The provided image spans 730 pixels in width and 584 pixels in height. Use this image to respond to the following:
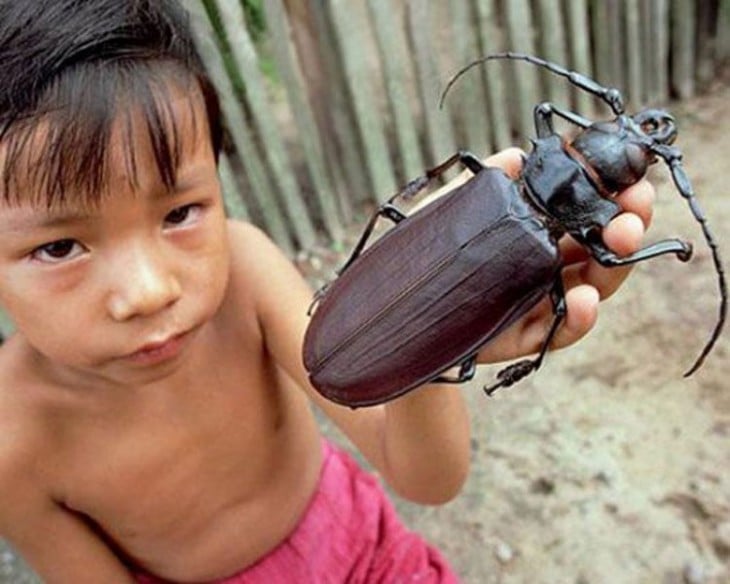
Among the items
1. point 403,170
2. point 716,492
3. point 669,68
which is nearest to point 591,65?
point 669,68

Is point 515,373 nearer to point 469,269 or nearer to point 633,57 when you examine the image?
point 469,269

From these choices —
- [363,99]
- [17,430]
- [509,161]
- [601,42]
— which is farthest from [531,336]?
[601,42]

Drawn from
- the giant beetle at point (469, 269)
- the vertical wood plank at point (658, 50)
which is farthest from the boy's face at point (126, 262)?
the vertical wood plank at point (658, 50)

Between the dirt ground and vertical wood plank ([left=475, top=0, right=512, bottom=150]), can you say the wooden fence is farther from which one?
the dirt ground

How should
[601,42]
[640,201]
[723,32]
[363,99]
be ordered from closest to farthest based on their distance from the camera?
1. [640,201]
2. [363,99]
3. [601,42]
4. [723,32]

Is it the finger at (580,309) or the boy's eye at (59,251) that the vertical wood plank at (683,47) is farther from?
the boy's eye at (59,251)

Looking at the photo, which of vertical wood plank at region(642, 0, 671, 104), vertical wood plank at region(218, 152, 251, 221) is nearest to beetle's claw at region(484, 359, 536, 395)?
vertical wood plank at region(218, 152, 251, 221)
